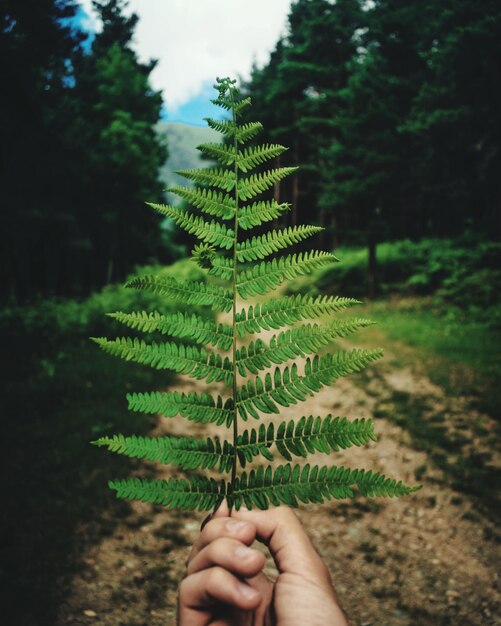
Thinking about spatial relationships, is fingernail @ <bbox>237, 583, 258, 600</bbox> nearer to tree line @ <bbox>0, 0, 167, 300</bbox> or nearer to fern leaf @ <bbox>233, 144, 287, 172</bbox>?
fern leaf @ <bbox>233, 144, 287, 172</bbox>

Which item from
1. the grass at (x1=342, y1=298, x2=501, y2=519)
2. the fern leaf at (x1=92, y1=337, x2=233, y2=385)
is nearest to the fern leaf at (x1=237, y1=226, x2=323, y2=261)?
the fern leaf at (x1=92, y1=337, x2=233, y2=385)

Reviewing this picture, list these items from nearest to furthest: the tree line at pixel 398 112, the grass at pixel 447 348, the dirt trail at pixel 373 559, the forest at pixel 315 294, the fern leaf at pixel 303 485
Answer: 1. the fern leaf at pixel 303 485
2. the dirt trail at pixel 373 559
3. the forest at pixel 315 294
4. the grass at pixel 447 348
5. the tree line at pixel 398 112

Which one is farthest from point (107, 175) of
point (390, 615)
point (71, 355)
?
point (390, 615)

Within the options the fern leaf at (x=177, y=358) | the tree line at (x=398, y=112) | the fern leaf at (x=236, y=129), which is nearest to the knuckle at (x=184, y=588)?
the fern leaf at (x=177, y=358)

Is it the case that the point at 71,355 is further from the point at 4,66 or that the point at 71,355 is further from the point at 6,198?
the point at 6,198

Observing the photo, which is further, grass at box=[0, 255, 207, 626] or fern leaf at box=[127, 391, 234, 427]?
grass at box=[0, 255, 207, 626]

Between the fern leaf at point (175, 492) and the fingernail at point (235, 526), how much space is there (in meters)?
0.14

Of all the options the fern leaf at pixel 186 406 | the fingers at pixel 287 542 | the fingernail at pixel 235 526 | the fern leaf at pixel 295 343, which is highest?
the fern leaf at pixel 295 343

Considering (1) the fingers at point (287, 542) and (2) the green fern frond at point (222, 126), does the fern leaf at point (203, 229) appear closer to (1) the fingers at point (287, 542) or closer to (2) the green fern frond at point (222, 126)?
(2) the green fern frond at point (222, 126)

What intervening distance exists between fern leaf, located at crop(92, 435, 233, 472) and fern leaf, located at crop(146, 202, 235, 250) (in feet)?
2.30

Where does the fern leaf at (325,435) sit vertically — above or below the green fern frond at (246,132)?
below

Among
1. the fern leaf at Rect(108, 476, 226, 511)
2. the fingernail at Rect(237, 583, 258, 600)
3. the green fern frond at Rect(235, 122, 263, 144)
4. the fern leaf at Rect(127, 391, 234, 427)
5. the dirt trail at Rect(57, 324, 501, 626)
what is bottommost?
the dirt trail at Rect(57, 324, 501, 626)

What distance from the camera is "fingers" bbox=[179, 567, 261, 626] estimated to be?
129 centimetres

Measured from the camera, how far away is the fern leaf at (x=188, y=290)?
1.40 m
